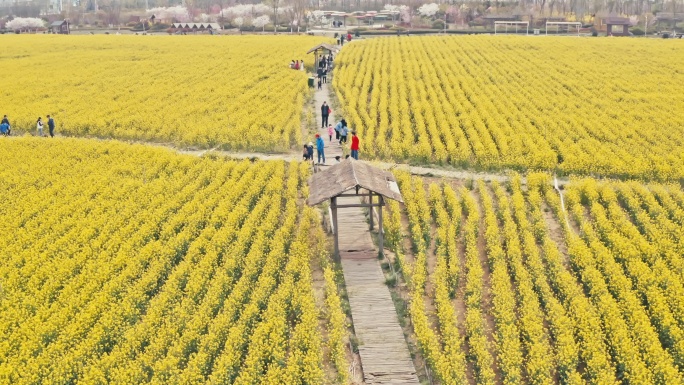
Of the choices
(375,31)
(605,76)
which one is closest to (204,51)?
(375,31)

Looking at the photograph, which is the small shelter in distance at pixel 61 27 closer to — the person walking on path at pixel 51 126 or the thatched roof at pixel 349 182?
the person walking on path at pixel 51 126

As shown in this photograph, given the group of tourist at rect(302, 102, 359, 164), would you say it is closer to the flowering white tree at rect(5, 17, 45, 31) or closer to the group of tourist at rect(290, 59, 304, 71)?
the group of tourist at rect(290, 59, 304, 71)

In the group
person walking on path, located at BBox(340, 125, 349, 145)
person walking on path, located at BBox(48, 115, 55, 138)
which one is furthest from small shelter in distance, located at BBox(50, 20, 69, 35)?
person walking on path, located at BBox(340, 125, 349, 145)

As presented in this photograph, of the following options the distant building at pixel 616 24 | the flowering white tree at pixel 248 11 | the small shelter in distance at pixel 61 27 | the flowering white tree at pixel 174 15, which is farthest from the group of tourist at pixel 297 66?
the flowering white tree at pixel 174 15

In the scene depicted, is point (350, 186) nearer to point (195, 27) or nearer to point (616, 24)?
point (616, 24)

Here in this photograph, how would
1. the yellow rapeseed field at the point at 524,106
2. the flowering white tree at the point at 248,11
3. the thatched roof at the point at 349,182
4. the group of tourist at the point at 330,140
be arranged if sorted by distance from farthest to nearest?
the flowering white tree at the point at 248,11 → the yellow rapeseed field at the point at 524,106 → the group of tourist at the point at 330,140 → the thatched roof at the point at 349,182

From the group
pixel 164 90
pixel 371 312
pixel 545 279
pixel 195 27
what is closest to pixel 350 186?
pixel 371 312
